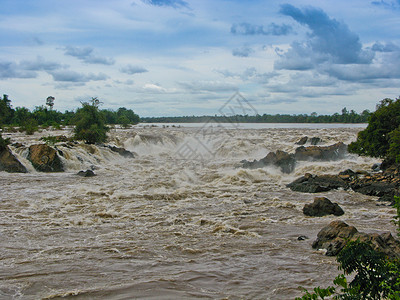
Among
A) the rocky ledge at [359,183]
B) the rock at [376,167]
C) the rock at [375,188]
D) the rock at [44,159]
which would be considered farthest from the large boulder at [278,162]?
the rock at [44,159]

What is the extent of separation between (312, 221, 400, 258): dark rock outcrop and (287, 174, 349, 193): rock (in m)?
7.98

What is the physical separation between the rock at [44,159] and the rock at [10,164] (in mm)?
978

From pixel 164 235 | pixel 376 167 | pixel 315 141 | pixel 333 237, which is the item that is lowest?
pixel 164 235

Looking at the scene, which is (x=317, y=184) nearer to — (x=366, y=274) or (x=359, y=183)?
(x=359, y=183)

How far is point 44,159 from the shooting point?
2159 centimetres

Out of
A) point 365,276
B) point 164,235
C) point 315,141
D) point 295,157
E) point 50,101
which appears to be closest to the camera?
point 365,276

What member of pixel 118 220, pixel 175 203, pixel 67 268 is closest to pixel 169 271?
pixel 67 268

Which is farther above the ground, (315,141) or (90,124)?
(90,124)

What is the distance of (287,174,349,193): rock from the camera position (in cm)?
1634

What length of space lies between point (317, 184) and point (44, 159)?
16.2 metres

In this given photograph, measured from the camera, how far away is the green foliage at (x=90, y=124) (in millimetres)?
30984

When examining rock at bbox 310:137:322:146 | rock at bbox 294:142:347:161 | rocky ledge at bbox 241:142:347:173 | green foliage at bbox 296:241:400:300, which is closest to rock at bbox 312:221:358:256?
green foliage at bbox 296:241:400:300

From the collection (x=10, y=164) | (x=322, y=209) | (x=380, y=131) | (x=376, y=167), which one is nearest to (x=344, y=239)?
(x=322, y=209)

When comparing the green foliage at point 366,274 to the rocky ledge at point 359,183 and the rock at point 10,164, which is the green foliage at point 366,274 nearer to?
the rocky ledge at point 359,183
